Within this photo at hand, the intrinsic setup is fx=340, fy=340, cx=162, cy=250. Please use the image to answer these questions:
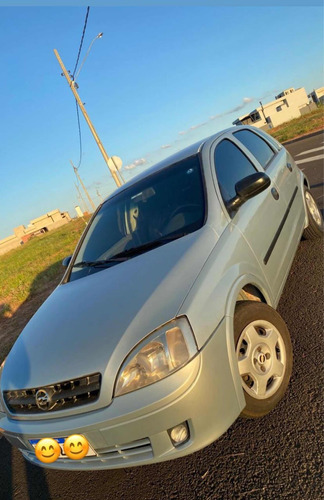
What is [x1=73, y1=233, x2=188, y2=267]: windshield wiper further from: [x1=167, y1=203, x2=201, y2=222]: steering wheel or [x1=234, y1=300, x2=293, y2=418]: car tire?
[x1=234, y1=300, x2=293, y2=418]: car tire

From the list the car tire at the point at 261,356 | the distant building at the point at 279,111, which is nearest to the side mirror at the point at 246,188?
the car tire at the point at 261,356

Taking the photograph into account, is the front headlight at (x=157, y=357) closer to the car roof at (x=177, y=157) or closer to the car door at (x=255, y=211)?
the car door at (x=255, y=211)

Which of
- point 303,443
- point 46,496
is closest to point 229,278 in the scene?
point 303,443

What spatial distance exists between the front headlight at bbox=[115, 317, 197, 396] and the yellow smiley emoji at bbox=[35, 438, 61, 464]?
19.5 inches

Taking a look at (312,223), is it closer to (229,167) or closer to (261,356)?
(229,167)

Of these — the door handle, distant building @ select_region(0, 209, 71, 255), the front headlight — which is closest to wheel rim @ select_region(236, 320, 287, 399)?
the front headlight

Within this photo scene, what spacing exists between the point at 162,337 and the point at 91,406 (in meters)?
0.48

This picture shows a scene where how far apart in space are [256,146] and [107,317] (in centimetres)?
271

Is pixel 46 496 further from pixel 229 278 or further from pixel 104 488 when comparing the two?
pixel 229 278

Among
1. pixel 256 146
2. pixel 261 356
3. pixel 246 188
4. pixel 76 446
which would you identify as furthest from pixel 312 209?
pixel 76 446

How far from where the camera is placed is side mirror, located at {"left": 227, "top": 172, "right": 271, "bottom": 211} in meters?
2.44

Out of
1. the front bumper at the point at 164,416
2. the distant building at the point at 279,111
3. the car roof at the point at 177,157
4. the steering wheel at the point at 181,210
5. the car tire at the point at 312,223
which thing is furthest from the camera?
the distant building at the point at 279,111

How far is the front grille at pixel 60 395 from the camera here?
5.47ft

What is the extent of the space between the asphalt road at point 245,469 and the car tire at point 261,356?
143 mm
